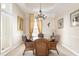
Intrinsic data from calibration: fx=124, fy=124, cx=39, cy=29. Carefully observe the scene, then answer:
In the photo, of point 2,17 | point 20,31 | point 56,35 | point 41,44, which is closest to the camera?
point 2,17

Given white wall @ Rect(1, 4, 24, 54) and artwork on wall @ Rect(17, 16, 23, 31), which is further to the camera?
artwork on wall @ Rect(17, 16, 23, 31)

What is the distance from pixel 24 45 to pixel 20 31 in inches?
19.7

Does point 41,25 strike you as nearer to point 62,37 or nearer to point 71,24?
point 62,37

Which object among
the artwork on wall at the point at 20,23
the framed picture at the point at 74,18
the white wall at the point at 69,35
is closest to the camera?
the artwork on wall at the point at 20,23

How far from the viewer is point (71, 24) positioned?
4.04 meters

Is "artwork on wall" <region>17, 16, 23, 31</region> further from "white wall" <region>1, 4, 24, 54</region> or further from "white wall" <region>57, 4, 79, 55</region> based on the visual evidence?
"white wall" <region>57, 4, 79, 55</region>

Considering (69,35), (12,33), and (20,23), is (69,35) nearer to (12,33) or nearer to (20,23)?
(20,23)

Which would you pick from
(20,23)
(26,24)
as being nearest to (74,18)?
(26,24)

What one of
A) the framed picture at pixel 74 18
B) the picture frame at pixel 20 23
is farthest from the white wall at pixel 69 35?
the picture frame at pixel 20 23

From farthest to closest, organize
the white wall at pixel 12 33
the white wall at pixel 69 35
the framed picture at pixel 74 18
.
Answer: the framed picture at pixel 74 18
the white wall at pixel 69 35
the white wall at pixel 12 33

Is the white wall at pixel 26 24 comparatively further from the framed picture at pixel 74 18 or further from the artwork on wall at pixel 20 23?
the framed picture at pixel 74 18

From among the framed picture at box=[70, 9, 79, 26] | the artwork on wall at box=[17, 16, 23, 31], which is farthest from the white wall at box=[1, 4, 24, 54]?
the framed picture at box=[70, 9, 79, 26]

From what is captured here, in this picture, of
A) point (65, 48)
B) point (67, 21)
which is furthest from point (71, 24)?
point (65, 48)

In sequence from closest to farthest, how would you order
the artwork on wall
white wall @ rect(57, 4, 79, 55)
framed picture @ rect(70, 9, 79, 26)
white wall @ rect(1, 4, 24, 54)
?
white wall @ rect(1, 4, 24, 54) < the artwork on wall < white wall @ rect(57, 4, 79, 55) < framed picture @ rect(70, 9, 79, 26)
